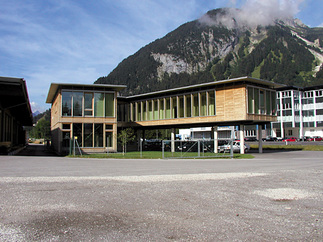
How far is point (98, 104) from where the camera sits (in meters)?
35.3

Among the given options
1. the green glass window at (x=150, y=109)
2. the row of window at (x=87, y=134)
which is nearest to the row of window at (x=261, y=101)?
the green glass window at (x=150, y=109)

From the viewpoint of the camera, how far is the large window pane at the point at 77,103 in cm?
3436

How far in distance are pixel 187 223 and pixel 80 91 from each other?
30839mm

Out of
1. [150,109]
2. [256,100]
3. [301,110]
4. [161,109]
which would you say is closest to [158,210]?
[256,100]

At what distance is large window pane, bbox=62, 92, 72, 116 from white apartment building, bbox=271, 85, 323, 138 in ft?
225

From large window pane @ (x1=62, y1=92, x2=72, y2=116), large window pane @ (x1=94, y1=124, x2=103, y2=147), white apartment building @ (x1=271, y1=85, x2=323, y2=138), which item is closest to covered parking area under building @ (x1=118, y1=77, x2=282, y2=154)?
large window pane @ (x1=94, y1=124, x2=103, y2=147)

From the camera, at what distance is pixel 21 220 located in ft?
18.9

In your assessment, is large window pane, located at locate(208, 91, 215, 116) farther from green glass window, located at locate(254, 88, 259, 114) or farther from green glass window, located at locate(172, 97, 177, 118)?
green glass window, located at locate(172, 97, 177, 118)

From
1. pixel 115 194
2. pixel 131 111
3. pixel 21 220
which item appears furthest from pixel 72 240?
pixel 131 111

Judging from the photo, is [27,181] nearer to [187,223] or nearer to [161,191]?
[161,191]

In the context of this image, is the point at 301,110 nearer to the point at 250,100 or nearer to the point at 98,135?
the point at 250,100

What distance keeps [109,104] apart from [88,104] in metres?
2.38

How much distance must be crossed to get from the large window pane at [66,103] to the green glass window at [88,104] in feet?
5.36

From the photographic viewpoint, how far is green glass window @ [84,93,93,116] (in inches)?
1368
